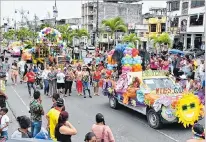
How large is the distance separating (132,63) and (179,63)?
24.0ft

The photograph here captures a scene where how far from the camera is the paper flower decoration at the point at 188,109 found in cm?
940

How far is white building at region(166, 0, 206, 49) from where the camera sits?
40.5m

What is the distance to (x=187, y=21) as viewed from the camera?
43281 mm

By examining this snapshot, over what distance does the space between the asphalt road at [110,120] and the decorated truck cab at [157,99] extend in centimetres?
36

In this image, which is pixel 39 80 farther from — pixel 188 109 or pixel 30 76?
pixel 188 109

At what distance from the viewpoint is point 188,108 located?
9.49m

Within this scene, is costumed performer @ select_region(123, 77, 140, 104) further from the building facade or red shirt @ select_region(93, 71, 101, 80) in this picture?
the building facade

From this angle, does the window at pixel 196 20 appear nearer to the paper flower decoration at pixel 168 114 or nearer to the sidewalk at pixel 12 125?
the sidewalk at pixel 12 125

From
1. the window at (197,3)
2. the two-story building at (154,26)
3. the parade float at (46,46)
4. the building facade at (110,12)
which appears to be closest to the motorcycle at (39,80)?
the parade float at (46,46)

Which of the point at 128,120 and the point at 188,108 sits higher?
the point at 188,108

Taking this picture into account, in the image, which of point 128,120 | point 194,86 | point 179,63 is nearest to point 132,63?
point 194,86

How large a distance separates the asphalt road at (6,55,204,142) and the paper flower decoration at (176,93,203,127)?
0.54 meters

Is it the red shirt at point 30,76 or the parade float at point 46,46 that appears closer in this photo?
the red shirt at point 30,76

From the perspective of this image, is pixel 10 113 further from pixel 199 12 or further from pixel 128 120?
pixel 199 12
